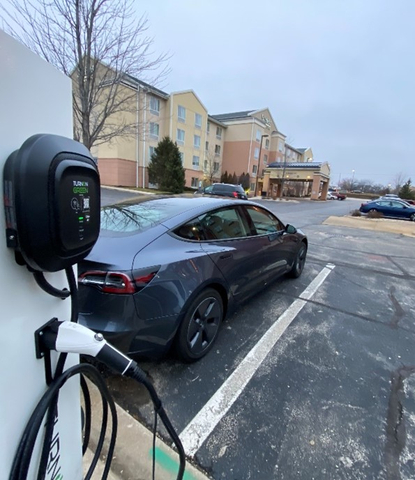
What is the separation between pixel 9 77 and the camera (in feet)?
2.39

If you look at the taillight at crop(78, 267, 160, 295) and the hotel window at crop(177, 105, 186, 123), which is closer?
the taillight at crop(78, 267, 160, 295)

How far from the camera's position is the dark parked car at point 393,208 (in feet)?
66.0

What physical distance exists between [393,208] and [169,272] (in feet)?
76.2

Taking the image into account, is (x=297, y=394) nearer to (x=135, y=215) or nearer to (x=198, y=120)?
(x=135, y=215)

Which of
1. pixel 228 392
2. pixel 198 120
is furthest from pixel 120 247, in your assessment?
pixel 198 120

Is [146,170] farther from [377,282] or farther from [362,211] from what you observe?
[377,282]

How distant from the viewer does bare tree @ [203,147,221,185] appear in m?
35.7

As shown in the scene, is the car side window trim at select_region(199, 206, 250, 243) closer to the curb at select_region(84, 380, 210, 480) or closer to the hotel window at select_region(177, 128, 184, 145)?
the curb at select_region(84, 380, 210, 480)

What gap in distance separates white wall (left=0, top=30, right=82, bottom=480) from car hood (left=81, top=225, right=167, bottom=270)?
1012mm

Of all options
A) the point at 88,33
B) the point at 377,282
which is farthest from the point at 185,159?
the point at 377,282

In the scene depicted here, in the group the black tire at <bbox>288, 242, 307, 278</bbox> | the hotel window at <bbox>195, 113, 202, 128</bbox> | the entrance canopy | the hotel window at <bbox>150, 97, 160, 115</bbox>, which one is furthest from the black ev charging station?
the entrance canopy

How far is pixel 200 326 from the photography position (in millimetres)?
2523

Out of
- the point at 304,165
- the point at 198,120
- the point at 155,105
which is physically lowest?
the point at 304,165

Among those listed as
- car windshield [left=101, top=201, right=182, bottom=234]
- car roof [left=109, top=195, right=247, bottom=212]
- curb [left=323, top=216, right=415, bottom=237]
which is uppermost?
car roof [left=109, top=195, right=247, bottom=212]
